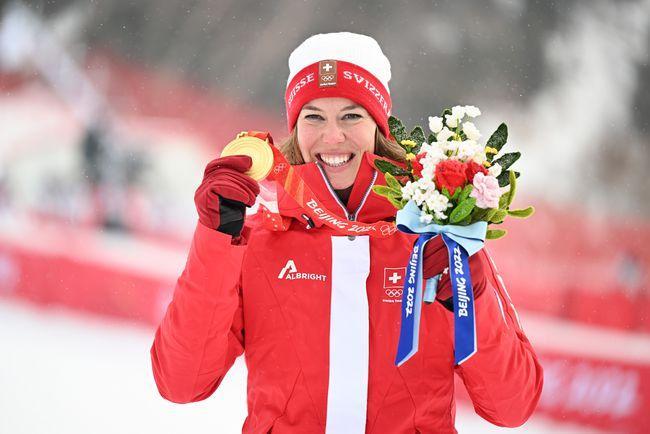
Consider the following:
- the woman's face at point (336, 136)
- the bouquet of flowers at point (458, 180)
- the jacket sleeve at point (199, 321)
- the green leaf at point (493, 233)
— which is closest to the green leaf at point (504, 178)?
the bouquet of flowers at point (458, 180)

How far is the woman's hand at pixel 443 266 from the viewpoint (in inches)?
67.7

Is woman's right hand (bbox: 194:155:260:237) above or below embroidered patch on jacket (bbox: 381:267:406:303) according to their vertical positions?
above

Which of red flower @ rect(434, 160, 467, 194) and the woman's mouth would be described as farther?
the woman's mouth

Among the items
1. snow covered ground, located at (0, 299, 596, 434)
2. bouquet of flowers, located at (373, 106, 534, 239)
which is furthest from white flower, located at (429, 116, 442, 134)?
snow covered ground, located at (0, 299, 596, 434)

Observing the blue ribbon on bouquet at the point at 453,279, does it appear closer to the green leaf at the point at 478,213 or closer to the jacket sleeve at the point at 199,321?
the green leaf at the point at 478,213

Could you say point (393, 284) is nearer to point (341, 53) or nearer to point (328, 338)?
point (328, 338)

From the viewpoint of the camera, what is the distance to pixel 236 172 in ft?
5.78

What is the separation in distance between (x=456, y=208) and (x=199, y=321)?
60 cm

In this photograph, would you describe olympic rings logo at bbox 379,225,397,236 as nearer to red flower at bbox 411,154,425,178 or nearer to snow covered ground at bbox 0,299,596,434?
red flower at bbox 411,154,425,178

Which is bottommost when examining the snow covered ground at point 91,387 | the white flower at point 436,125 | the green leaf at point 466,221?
the snow covered ground at point 91,387

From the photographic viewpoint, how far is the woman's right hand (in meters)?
1.72

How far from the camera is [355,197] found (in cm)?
205

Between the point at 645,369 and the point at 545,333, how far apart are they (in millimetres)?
504

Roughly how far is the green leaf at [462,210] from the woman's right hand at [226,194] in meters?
0.42
